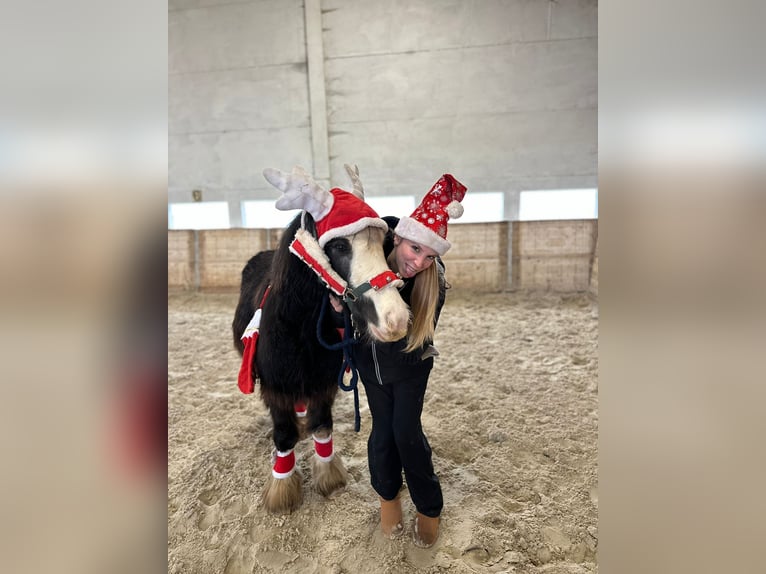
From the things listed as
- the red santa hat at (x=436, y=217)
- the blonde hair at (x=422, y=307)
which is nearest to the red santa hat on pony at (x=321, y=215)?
the red santa hat at (x=436, y=217)

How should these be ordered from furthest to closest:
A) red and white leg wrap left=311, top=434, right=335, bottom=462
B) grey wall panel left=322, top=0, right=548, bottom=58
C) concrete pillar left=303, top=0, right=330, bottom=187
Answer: concrete pillar left=303, top=0, right=330, bottom=187 → grey wall panel left=322, top=0, right=548, bottom=58 → red and white leg wrap left=311, top=434, right=335, bottom=462

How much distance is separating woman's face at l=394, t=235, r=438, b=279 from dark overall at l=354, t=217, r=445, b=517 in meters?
0.07

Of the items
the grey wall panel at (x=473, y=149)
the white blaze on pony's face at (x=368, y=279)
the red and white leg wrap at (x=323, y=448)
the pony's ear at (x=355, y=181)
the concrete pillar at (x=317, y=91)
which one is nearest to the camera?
the white blaze on pony's face at (x=368, y=279)

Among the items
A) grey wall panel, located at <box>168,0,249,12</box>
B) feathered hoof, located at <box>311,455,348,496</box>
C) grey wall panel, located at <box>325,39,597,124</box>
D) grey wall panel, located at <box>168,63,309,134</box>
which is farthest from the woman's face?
grey wall panel, located at <box>168,0,249,12</box>

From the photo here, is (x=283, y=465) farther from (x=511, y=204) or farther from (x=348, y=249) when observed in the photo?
(x=511, y=204)

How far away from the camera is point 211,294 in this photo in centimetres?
609

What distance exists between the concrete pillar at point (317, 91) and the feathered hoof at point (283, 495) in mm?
5967

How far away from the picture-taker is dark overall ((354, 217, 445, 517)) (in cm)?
129

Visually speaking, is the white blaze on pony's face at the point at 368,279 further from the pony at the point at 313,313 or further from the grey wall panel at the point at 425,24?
the grey wall panel at the point at 425,24

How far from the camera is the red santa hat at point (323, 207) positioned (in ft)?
3.83

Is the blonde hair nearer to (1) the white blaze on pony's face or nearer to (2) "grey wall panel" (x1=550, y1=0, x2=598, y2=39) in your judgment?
(1) the white blaze on pony's face
